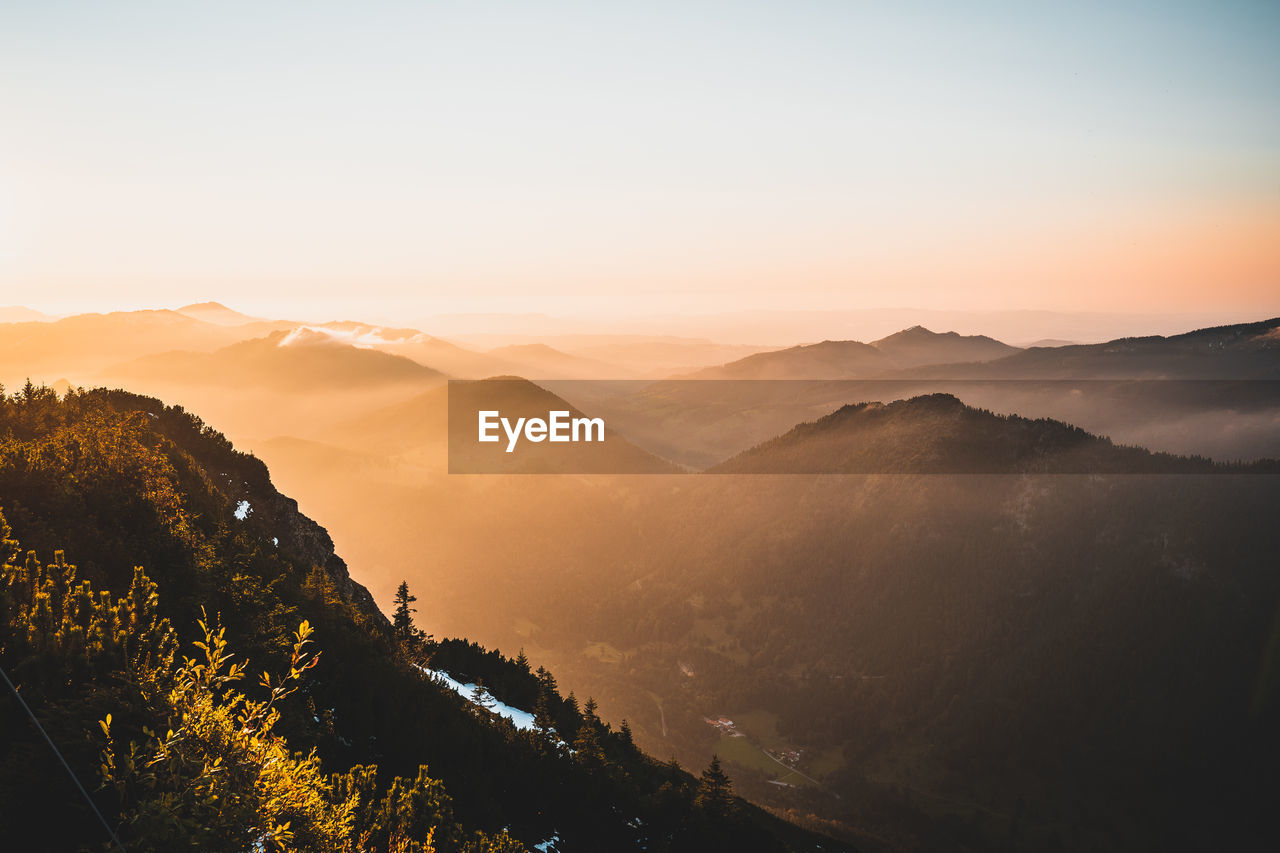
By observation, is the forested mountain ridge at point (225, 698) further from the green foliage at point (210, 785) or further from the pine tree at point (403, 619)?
the pine tree at point (403, 619)

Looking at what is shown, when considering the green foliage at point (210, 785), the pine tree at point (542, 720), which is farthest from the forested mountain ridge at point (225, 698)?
the pine tree at point (542, 720)

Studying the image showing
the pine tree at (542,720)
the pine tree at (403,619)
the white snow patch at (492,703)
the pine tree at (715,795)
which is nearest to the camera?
the pine tree at (542,720)

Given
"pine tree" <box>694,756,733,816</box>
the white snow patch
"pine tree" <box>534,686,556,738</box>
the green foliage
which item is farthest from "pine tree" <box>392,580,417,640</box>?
the green foliage

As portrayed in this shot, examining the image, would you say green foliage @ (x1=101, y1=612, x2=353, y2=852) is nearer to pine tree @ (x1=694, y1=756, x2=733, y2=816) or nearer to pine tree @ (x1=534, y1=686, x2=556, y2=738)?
pine tree @ (x1=534, y1=686, x2=556, y2=738)

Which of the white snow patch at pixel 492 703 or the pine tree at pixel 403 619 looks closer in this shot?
the white snow patch at pixel 492 703

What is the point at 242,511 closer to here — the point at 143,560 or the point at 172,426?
the point at 172,426

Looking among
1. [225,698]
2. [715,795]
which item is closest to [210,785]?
[225,698]

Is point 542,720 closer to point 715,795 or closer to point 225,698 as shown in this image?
point 715,795
